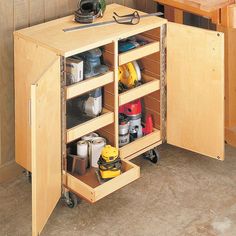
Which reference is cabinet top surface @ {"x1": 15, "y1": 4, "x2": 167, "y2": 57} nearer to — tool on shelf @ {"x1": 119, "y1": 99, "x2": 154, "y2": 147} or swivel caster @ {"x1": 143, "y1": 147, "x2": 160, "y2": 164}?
tool on shelf @ {"x1": 119, "y1": 99, "x2": 154, "y2": 147}

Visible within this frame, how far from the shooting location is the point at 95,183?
310 centimetres

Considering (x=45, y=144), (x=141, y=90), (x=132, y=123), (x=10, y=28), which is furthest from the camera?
(x=132, y=123)

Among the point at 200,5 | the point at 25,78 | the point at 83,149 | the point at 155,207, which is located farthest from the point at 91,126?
the point at 200,5

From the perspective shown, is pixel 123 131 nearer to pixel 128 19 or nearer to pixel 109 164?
pixel 109 164

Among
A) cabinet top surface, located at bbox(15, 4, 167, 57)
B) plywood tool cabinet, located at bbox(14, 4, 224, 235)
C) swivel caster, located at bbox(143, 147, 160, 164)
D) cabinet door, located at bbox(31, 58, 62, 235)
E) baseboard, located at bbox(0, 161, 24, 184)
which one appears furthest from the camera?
swivel caster, located at bbox(143, 147, 160, 164)

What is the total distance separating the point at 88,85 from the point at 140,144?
0.54 m

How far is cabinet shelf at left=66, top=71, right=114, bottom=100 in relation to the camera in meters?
2.92

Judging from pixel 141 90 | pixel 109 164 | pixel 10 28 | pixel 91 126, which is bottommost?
pixel 109 164

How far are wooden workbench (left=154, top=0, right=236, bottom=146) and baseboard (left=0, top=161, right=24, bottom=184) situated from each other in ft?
3.69

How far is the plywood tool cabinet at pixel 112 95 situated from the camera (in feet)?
9.07

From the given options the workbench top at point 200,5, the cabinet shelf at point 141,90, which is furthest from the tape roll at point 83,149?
the workbench top at point 200,5

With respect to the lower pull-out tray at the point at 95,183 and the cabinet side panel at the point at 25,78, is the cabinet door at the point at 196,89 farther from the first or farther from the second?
the cabinet side panel at the point at 25,78

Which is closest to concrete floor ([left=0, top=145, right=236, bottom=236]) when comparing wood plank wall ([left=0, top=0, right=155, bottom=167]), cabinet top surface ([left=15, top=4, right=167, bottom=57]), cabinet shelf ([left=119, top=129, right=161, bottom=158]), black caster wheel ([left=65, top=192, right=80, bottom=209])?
black caster wheel ([left=65, top=192, right=80, bottom=209])

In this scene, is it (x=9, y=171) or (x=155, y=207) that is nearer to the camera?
(x=155, y=207)
